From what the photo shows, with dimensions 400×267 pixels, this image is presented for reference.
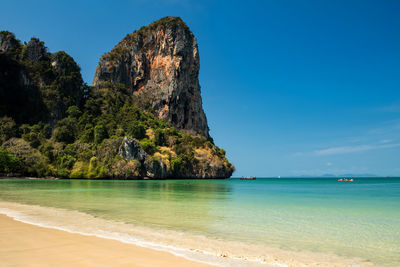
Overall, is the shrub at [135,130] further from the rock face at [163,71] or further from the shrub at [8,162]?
the rock face at [163,71]

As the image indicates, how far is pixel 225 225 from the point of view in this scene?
28.2ft

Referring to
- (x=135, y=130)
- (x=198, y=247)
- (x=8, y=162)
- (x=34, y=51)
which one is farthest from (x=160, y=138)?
(x=198, y=247)

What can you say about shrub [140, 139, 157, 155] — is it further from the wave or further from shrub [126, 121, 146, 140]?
the wave

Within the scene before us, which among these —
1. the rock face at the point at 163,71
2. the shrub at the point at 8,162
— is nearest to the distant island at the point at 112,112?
the shrub at the point at 8,162

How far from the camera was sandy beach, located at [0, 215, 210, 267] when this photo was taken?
14.2ft

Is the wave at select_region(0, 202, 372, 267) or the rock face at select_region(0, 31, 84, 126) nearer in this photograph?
the wave at select_region(0, 202, 372, 267)

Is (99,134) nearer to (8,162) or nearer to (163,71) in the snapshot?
(8,162)

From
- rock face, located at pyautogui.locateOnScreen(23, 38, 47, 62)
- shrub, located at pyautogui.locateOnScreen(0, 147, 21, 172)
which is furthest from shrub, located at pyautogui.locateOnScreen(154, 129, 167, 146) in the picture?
rock face, located at pyautogui.locateOnScreen(23, 38, 47, 62)

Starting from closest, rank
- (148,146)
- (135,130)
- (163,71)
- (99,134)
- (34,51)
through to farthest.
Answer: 1. (148,146)
2. (99,134)
3. (135,130)
4. (34,51)
5. (163,71)

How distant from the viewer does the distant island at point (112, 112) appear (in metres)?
58.4

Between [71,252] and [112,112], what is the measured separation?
273 feet

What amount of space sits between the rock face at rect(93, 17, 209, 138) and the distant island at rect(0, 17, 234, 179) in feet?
1.28

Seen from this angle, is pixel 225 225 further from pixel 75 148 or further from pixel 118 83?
pixel 118 83

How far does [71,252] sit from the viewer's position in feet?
16.0
